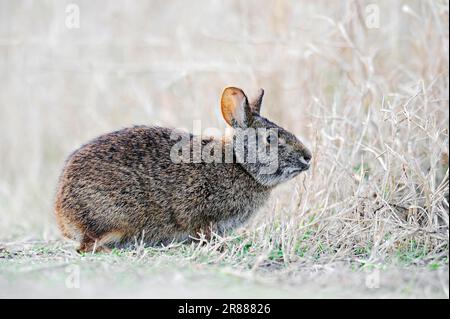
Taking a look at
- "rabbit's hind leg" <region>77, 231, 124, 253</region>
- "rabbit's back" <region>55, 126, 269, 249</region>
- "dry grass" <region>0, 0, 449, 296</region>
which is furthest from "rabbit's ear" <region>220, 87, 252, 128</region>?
"rabbit's hind leg" <region>77, 231, 124, 253</region>

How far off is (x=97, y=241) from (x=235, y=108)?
1341 millimetres

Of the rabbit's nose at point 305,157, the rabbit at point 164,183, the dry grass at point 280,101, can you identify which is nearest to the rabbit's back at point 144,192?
the rabbit at point 164,183

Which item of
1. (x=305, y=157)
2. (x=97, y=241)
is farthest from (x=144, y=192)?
(x=305, y=157)

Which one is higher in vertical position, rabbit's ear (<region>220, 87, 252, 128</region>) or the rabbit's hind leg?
rabbit's ear (<region>220, 87, 252, 128</region>)

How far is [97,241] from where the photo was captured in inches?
191

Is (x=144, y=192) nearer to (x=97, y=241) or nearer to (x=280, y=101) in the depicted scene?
(x=97, y=241)

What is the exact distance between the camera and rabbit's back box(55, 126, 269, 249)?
15.9 ft

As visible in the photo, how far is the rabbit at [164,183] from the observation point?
4.86m

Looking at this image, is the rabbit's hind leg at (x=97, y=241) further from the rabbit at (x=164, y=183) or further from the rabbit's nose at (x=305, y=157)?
the rabbit's nose at (x=305, y=157)

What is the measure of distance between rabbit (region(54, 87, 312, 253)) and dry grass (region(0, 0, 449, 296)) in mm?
227

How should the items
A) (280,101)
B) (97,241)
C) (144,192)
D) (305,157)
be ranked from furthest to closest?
1. (280,101)
2. (305,157)
3. (144,192)
4. (97,241)

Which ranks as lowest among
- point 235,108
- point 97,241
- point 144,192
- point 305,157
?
point 97,241

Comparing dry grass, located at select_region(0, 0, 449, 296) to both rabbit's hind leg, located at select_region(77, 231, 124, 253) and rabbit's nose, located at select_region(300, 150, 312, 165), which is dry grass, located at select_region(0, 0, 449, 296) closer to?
rabbit's nose, located at select_region(300, 150, 312, 165)

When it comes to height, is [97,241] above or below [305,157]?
below
